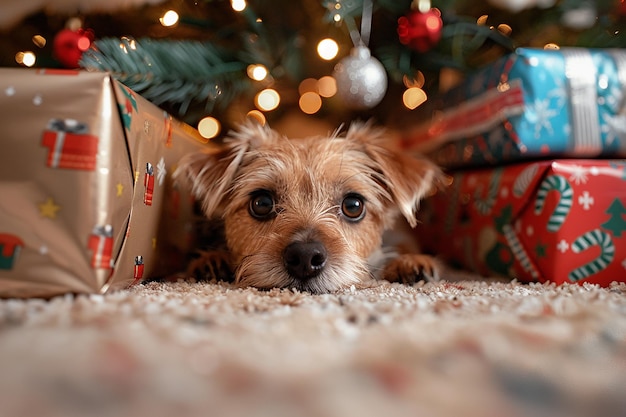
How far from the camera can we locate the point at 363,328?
624 mm

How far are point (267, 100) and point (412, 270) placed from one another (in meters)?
1.06

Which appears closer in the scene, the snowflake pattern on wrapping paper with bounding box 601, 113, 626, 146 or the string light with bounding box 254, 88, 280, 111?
the snowflake pattern on wrapping paper with bounding box 601, 113, 626, 146

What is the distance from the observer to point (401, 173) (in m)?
1.42

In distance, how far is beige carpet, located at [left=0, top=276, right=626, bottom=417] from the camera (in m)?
0.45

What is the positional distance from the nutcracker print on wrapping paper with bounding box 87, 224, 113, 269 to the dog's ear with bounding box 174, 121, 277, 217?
47 cm

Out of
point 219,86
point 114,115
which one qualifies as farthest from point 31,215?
point 219,86

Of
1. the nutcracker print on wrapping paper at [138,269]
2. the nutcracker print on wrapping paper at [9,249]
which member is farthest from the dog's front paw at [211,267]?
the nutcracker print on wrapping paper at [9,249]

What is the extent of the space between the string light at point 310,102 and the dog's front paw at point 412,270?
964 mm

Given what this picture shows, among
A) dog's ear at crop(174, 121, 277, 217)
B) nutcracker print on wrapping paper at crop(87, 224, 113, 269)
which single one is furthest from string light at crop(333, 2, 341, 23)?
nutcracker print on wrapping paper at crop(87, 224, 113, 269)

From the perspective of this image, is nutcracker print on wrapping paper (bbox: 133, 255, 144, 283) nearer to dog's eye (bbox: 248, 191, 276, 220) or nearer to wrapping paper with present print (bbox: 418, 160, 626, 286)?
dog's eye (bbox: 248, 191, 276, 220)

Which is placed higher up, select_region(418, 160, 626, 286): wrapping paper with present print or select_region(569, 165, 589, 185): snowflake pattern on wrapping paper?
select_region(569, 165, 589, 185): snowflake pattern on wrapping paper

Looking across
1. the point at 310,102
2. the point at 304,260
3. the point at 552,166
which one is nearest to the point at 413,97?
the point at 310,102

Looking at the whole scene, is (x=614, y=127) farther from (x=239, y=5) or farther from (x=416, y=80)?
(x=239, y=5)

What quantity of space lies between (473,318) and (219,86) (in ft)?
4.13
